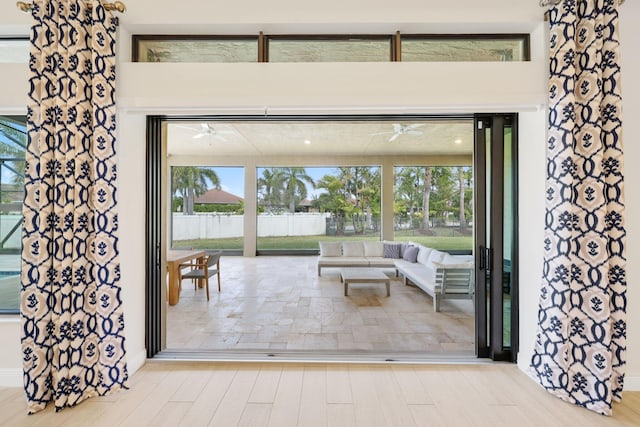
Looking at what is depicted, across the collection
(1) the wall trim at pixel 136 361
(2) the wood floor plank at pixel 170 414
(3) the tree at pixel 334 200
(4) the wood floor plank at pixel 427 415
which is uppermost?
(3) the tree at pixel 334 200

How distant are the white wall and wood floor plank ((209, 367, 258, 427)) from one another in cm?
109

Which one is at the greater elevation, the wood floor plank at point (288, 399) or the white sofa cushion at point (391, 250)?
the white sofa cushion at point (391, 250)

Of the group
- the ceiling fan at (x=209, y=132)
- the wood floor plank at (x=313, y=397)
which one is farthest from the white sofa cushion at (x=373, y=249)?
the wood floor plank at (x=313, y=397)

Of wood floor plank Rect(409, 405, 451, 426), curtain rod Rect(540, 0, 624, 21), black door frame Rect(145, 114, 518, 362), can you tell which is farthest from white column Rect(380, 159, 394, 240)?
wood floor plank Rect(409, 405, 451, 426)

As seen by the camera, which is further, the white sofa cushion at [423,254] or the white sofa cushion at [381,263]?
the white sofa cushion at [381,263]

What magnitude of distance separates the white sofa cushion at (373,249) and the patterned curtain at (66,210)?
18.2 feet

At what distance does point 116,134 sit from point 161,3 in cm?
105

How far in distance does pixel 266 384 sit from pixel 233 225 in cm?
764

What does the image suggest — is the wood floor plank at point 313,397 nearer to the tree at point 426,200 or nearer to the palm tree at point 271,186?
the palm tree at point 271,186

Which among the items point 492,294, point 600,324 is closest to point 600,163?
point 600,324

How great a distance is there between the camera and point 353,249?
716 centimetres

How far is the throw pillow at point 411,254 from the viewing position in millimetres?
6680

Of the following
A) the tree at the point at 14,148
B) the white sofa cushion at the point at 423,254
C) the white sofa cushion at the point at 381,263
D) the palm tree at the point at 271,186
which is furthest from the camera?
the palm tree at the point at 271,186

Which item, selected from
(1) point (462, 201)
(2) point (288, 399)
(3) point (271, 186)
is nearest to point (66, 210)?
(2) point (288, 399)
